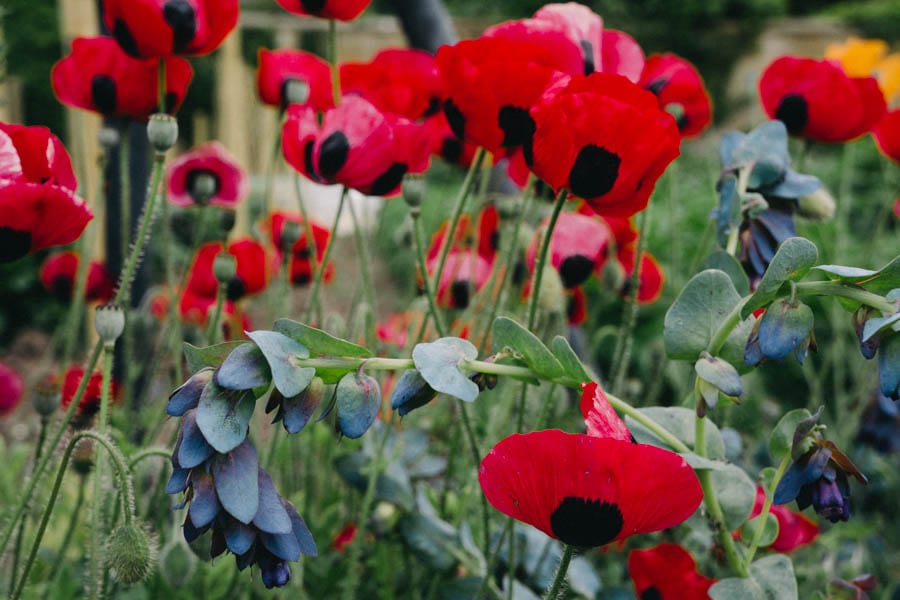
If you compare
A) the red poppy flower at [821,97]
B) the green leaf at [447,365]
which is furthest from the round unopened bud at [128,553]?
the red poppy flower at [821,97]

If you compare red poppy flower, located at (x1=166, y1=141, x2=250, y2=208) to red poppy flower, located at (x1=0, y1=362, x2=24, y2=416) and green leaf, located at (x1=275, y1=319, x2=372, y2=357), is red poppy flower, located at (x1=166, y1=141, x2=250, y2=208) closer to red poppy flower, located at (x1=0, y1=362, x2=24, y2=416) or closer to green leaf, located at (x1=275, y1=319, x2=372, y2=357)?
red poppy flower, located at (x1=0, y1=362, x2=24, y2=416)

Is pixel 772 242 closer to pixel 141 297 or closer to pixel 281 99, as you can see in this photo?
pixel 281 99

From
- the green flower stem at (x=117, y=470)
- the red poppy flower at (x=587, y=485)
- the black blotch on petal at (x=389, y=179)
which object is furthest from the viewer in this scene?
the black blotch on petal at (x=389, y=179)

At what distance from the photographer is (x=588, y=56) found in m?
0.71

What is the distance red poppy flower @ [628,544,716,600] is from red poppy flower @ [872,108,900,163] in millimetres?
624

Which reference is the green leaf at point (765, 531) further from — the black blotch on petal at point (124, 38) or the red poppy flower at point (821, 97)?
the black blotch on petal at point (124, 38)

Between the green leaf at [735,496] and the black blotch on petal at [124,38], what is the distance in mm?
541

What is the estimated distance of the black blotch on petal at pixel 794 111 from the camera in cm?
85

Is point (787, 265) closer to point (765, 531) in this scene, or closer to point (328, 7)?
point (765, 531)

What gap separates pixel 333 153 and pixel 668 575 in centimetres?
38

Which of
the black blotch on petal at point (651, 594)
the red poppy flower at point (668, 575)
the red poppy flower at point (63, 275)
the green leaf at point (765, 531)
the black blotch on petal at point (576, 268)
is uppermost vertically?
the black blotch on petal at point (576, 268)

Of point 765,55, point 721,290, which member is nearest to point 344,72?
point 721,290

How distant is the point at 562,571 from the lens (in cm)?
47

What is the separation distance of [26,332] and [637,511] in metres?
3.97
